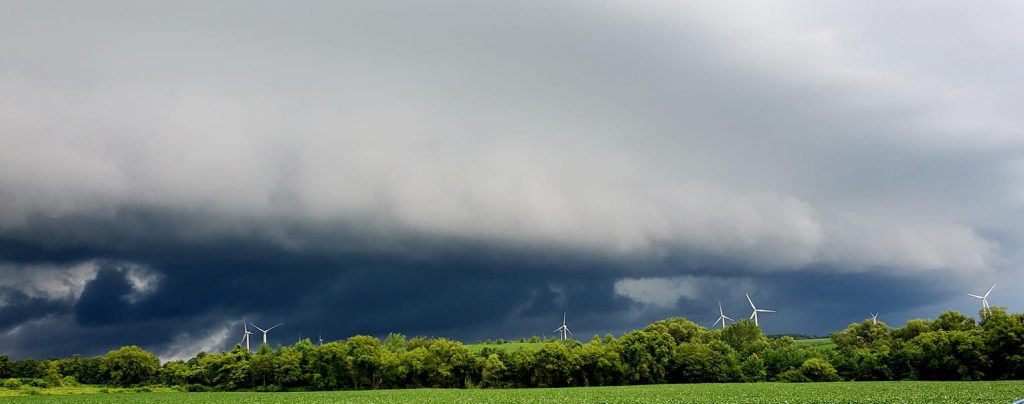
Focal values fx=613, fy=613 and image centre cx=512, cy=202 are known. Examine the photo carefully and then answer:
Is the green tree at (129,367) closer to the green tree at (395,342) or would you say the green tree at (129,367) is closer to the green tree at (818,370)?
the green tree at (395,342)

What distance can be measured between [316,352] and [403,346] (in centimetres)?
4503

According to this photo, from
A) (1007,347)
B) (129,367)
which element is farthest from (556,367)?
(129,367)

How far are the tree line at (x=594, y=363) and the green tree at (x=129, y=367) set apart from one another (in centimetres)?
27

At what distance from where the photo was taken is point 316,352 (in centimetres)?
15275

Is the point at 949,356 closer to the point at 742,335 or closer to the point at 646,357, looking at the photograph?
the point at 646,357

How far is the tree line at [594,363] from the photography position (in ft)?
374

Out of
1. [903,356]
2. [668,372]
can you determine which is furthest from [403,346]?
[903,356]

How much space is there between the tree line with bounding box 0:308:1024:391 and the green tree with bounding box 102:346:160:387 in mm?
265

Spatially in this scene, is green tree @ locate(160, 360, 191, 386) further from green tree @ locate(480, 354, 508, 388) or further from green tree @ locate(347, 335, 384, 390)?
green tree @ locate(480, 354, 508, 388)

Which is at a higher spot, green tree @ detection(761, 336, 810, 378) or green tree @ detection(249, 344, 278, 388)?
green tree @ detection(249, 344, 278, 388)

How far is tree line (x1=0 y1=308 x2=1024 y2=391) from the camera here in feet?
374

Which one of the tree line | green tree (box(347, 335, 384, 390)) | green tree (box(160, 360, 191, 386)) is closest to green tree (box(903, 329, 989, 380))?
the tree line

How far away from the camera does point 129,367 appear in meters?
162

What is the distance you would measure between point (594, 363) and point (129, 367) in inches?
4823
